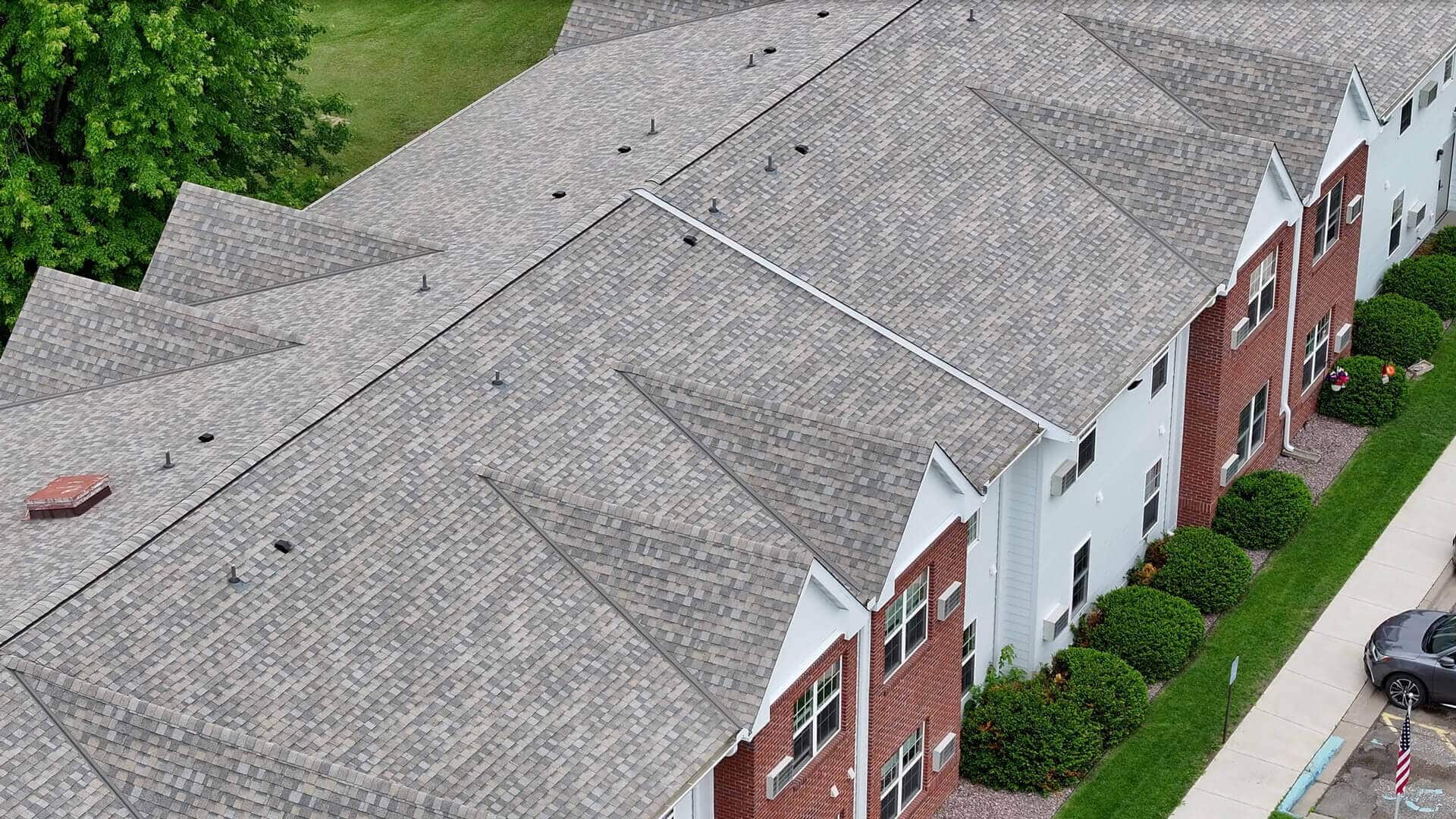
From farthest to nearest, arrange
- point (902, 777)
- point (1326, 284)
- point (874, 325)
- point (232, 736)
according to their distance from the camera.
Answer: point (1326, 284)
point (874, 325)
point (902, 777)
point (232, 736)

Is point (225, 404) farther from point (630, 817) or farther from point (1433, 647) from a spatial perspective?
point (1433, 647)

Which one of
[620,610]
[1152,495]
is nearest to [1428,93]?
[1152,495]

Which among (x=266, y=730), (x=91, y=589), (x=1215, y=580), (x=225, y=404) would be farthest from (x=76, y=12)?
(x=1215, y=580)

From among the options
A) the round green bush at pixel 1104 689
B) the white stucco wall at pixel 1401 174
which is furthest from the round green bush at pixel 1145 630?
the white stucco wall at pixel 1401 174

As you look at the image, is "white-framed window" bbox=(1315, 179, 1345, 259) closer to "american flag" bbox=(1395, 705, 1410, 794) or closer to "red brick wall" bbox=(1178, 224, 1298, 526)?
"red brick wall" bbox=(1178, 224, 1298, 526)

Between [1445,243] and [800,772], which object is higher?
[1445,243]

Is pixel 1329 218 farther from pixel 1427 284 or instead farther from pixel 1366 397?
pixel 1427 284

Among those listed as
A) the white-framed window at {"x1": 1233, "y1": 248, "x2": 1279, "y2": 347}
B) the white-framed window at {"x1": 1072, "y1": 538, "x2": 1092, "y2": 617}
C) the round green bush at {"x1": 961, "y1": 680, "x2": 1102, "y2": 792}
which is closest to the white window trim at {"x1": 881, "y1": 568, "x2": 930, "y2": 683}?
the round green bush at {"x1": 961, "y1": 680, "x2": 1102, "y2": 792}

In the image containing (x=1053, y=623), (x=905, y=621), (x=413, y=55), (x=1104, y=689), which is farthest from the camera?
(x=413, y=55)
